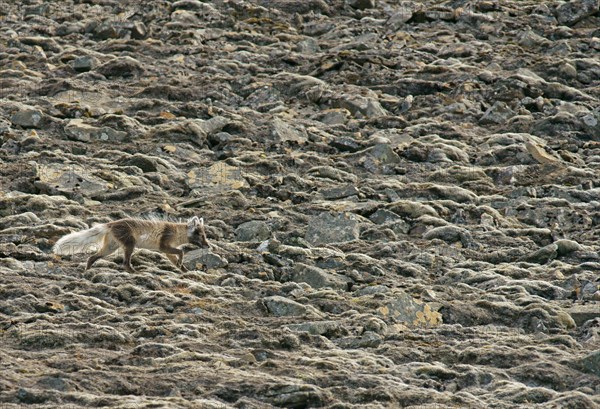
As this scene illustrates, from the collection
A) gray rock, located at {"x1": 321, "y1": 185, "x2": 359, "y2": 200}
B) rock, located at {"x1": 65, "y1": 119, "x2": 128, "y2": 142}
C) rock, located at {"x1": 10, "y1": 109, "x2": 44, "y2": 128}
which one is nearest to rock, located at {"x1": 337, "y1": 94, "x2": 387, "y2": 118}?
gray rock, located at {"x1": 321, "y1": 185, "x2": 359, "y2": 200}

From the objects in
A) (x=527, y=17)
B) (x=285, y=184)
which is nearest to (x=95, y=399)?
(x=285, y=184)

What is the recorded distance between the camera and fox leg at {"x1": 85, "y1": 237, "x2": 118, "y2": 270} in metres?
19.3

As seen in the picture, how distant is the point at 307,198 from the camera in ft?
85.3

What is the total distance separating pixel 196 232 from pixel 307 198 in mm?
5484

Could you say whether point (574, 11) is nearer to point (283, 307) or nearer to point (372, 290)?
point (372, 290)

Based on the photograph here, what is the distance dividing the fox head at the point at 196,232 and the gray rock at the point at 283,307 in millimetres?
3548

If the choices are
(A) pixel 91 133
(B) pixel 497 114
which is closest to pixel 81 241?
(A) pixel 91 133

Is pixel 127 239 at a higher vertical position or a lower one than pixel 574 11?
higher

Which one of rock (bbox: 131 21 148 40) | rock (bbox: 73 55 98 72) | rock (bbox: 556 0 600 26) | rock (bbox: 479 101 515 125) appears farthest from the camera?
rock (bbox: 556 0 600 26)

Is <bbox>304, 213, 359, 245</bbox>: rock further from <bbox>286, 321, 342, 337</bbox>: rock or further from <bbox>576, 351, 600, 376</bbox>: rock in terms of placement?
<bbox>576, 351, 600, 376</bbox>: rock

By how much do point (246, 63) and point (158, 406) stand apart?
2511cm

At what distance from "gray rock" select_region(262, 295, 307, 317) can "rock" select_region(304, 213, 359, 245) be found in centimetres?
481

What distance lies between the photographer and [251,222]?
23.2 metres

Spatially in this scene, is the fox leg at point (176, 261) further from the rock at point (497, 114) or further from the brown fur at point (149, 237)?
the rock at point (497, 114)
